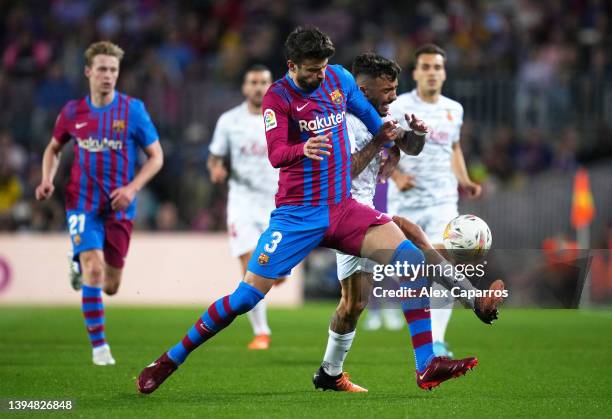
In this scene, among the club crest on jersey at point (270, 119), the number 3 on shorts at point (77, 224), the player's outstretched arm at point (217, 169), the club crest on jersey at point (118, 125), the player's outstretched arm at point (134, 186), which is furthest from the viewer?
the player's outstretched arm at point (217, 169)

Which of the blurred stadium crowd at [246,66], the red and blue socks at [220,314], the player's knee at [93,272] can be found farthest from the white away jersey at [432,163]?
the blurred stadium crowd at [246,66]

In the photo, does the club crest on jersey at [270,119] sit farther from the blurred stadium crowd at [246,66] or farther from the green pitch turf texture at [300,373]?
the blurred stadium crowd at [246,66]

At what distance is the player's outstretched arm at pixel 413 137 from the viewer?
7.32 metres

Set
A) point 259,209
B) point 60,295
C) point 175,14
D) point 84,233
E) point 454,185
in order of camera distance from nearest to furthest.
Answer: point 84,233 < point 454,185 < point 259,209 < point 60,295 < point 175,14

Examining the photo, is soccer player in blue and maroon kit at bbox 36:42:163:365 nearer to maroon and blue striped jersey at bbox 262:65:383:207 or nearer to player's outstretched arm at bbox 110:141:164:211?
player's outstretched arm at bbox 110:141:164:211

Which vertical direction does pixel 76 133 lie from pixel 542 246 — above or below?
above

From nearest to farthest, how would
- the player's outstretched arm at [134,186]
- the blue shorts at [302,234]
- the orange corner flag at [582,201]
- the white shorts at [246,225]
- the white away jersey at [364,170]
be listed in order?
the blue shorts at [302,234], the white away jersey at [364,170], the player's outstretched arm at [134,186], the white shorts at [246,225], the orange corner flag at [582,201]

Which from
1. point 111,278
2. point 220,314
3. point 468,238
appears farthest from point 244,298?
point 111,278

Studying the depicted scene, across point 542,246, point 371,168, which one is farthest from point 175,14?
point 371,168

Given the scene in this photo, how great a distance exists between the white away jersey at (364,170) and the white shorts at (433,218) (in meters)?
2.15

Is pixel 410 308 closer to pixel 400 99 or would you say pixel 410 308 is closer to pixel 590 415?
pixel 590 415

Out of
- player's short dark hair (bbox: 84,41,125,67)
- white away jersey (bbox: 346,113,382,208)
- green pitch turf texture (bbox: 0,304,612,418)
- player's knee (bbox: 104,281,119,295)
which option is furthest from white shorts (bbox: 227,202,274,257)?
white away jersey (bbox: 346,113,382,208)

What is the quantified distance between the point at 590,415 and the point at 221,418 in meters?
2.14

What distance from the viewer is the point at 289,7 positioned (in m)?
21.0
